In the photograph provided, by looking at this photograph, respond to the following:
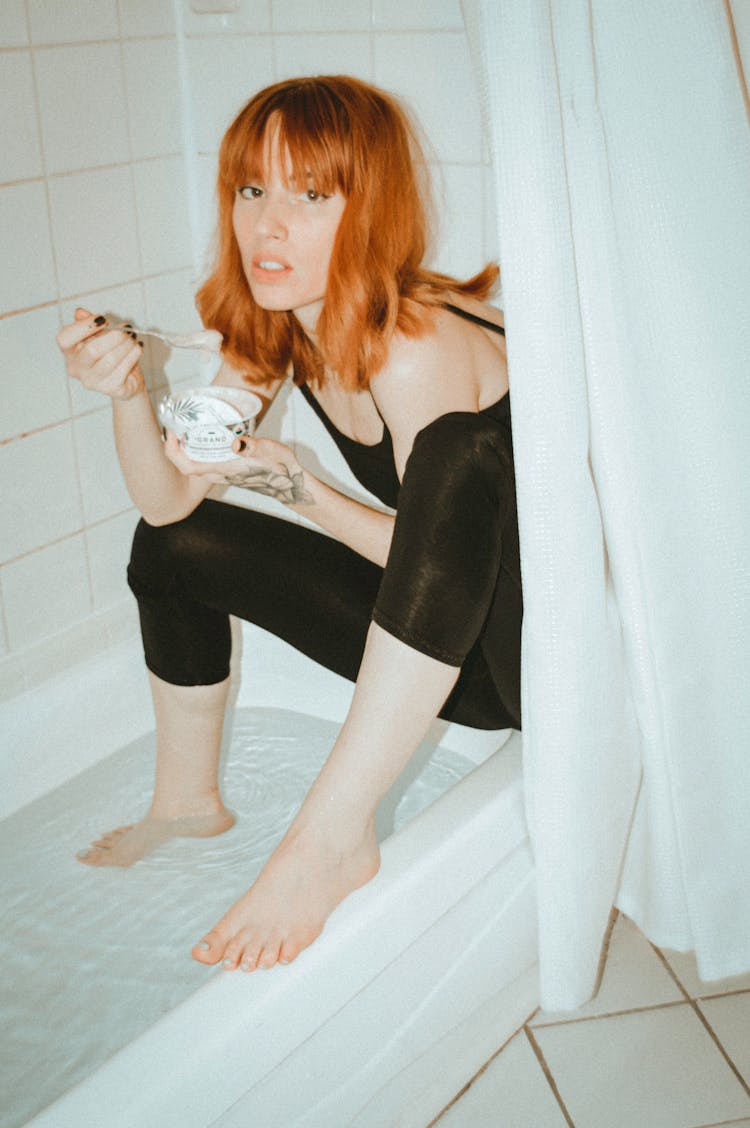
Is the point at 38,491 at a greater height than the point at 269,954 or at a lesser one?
greater

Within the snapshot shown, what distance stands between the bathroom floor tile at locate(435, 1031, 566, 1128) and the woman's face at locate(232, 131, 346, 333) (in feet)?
2.74

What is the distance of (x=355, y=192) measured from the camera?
114 cm

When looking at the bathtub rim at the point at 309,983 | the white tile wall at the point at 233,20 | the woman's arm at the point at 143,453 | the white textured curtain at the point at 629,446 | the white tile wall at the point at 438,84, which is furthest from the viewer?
the white tile wall at the point at 233,20

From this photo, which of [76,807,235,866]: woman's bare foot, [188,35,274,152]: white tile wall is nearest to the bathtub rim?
[76,807,235,866]: woman's bare foot

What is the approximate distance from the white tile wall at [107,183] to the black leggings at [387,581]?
0.29 meters

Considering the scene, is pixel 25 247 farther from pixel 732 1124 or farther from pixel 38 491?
pixel 732 1124

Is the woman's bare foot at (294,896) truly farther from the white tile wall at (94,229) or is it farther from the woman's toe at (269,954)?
the white tile wall at (94,229)

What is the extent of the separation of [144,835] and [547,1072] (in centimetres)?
52

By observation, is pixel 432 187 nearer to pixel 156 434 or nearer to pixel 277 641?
pixel 156 434

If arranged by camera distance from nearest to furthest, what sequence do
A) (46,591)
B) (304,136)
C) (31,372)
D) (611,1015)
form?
(304,136), (611,1015), (31,372), (46,591)

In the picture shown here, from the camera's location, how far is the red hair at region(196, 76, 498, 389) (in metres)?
1.12

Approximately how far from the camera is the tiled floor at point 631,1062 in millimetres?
1225

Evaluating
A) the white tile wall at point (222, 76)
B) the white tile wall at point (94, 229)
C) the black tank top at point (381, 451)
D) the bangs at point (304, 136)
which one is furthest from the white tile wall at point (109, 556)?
the bangs at point (304, 136)

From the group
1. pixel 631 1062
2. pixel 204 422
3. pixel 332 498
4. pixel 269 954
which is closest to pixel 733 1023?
pixel 631 1062
